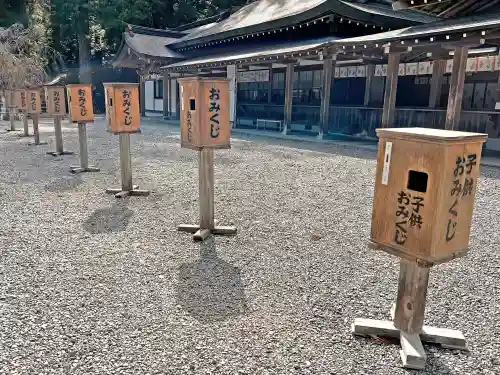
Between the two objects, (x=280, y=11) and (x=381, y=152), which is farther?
(x=280, y=11)

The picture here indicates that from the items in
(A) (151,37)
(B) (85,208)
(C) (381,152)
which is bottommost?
(B) (85,208)

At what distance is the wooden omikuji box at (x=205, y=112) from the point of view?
3725mm

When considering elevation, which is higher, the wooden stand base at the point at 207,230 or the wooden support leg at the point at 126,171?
the wooden support leg at the point at 126,171

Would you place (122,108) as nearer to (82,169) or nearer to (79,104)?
(79,104)

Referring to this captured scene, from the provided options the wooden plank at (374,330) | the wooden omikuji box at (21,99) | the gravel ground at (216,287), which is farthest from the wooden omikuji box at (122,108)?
the wooden omikuji box at (21,99)

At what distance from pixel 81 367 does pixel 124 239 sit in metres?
1.94

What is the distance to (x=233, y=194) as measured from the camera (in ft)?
18.4

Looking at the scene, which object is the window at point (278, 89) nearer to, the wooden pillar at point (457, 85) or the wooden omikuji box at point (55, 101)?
the wooden pillar at point (457, 85)

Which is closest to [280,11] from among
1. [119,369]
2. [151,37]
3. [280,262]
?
[151,37]

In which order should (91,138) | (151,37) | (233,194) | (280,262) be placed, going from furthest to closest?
(151,37) → (91,138) → (233,194) → (280,262)

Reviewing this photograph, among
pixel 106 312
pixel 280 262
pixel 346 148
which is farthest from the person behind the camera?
pixel 346 148

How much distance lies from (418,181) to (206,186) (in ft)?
7.60

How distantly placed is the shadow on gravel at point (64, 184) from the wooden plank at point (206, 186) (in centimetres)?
296

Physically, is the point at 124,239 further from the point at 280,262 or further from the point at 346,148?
the point at 346,148
